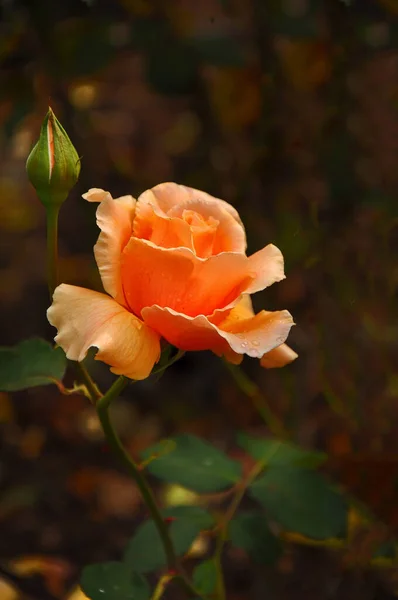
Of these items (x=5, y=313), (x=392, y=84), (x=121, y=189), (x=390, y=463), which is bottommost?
(x=5, y=313)

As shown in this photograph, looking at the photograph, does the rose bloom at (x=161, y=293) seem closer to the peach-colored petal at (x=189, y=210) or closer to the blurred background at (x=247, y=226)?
the peach-colored petal at (x=189, y=210)

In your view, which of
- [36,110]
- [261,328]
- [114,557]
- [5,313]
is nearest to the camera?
[261,328]

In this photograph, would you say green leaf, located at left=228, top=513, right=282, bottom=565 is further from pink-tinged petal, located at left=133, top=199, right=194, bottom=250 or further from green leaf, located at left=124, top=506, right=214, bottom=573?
pink-tinged petal, located at left=133, top=199, right=194, bottom=250

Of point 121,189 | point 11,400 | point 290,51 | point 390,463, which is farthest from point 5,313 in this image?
point 390,463

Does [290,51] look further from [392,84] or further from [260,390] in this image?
[260,390]

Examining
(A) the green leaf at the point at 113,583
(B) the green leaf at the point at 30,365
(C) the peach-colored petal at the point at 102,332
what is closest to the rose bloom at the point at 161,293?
(C) the peach-colored petal at the point at 102,332

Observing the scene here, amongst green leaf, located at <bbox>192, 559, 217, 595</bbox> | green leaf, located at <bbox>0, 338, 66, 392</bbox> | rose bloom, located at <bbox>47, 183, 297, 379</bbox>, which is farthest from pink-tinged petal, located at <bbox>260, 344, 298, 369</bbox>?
green leaf, located at <bbox>192, 559, 217, 595</bbox>
